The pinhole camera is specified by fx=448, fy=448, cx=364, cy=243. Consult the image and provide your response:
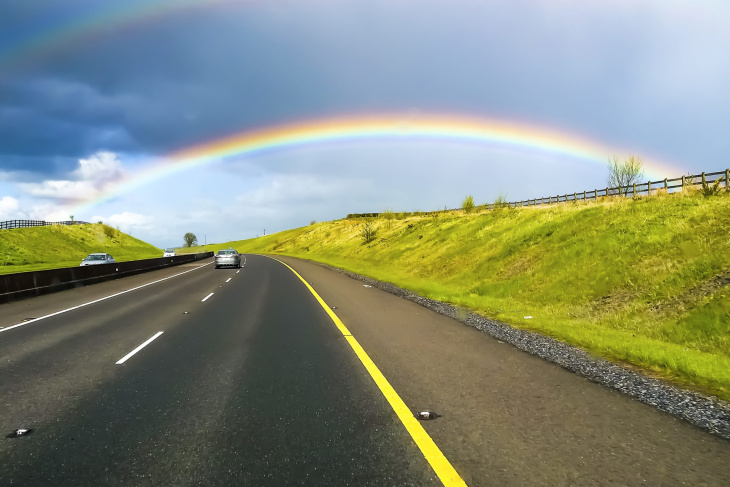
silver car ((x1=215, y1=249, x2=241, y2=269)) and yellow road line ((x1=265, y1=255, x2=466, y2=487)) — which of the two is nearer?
yellow road line ((x1=265, y1=255, x2=466, y2=487))

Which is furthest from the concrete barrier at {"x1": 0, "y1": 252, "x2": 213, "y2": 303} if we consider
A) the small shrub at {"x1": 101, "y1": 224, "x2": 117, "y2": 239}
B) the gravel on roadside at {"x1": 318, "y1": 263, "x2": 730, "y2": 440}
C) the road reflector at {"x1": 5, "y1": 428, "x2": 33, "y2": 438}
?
the small shrub at {"x1": 101, "y1": 224, "x2": 117, "y2": 239}

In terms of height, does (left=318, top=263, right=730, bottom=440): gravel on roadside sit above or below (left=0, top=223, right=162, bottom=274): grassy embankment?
below

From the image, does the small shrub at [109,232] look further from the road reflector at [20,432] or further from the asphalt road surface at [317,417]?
the road reflector at [20,432]

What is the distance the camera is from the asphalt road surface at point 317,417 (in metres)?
3.29

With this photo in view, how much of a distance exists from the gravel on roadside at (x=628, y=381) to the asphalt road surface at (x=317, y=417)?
0.79 ft

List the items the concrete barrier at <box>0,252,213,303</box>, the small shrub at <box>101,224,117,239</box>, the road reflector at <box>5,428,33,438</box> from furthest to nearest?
1. the small shrub at <box>101,224,117,239</box>
2. the concrete barrier at <box>0,252,213,303</box>
3. the road reflector at <box>5,428,33,438</box>

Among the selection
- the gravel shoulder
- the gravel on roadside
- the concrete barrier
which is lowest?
the gravel on roadside

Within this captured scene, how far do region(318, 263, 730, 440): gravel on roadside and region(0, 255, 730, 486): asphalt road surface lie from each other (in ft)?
0.79

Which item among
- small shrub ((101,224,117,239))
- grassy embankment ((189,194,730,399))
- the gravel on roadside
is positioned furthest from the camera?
small shrub ((101,224,117,239))

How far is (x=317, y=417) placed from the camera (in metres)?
4.34

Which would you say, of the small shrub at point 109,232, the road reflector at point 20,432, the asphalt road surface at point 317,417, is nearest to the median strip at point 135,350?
the asphalt road surface at point 317,417

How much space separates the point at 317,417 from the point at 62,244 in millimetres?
95678

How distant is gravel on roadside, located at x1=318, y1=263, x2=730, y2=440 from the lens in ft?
14.4

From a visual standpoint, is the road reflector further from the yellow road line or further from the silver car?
the silver car
